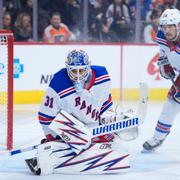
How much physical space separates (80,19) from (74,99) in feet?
14.2

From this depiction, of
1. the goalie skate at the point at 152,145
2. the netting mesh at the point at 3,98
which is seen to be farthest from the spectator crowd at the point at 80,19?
the goalie skate at the point at 152,145

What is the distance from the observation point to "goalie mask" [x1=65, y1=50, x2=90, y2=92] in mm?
3762

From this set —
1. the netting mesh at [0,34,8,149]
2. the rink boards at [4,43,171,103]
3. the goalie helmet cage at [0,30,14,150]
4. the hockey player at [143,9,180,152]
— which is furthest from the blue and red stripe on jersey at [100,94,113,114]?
the rink boards at [4,43,171,103]

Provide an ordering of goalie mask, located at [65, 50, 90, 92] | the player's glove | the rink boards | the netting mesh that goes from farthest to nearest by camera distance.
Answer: the rink boards → the netting mesh → the player's glove → goalie mask, located at [65, 50, 90, 92]

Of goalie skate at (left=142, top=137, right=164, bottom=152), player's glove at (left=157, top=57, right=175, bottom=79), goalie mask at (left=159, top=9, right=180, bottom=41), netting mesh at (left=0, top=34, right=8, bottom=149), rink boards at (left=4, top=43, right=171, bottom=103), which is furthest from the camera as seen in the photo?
rink boards at (left=4, top=43, right=171, bottom=103)

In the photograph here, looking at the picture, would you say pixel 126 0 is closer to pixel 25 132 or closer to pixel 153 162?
pixel 25 132

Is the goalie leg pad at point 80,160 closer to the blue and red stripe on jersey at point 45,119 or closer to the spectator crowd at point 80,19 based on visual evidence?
the blue and red stripe on jersey at point 45,119

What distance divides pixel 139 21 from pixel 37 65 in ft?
5.06

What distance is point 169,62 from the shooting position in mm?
4410

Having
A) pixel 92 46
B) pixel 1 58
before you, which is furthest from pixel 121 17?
pixel 1 58

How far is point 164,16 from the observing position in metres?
4.25

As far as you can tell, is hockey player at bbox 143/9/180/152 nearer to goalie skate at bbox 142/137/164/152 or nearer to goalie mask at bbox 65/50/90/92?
goalie skate at bbox 142/137/164/152

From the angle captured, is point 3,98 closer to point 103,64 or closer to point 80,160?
point 80,160

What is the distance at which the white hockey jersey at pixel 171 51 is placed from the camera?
4.33 metres
